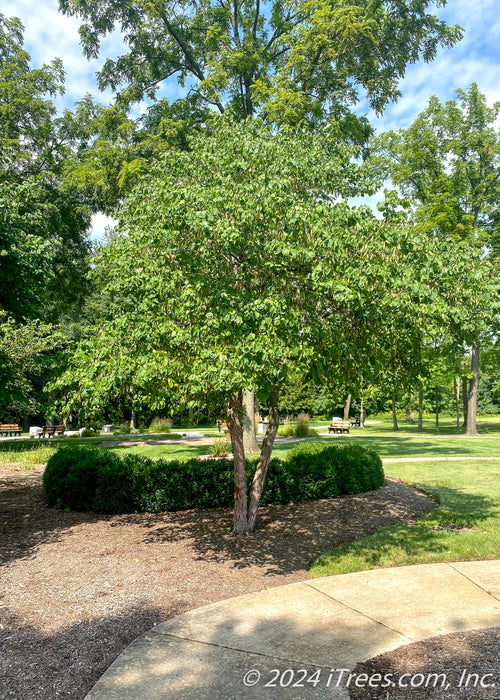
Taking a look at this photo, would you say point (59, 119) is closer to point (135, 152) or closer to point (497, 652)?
point (135, 152)

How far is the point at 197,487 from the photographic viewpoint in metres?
8.76

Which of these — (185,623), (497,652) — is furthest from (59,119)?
(497,652)

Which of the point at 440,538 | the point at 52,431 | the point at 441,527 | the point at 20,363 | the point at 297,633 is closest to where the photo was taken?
the point at 297,633

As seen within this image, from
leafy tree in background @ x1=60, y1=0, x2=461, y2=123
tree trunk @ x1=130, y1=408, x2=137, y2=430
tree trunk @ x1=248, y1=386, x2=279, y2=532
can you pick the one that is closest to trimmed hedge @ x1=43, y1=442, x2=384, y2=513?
tree trunk @ x1=248, y1=386, x2=279, y2=532

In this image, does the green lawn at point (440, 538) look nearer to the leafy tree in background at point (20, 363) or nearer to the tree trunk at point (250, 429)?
the leafy tree in background at point (20, 363)

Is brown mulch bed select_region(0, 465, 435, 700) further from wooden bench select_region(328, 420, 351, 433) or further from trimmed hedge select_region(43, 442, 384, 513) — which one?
wooden bench select_region(328, 420, 351, 433)

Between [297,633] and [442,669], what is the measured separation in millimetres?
1094

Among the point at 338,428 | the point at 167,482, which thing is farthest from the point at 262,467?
the point at 338,428

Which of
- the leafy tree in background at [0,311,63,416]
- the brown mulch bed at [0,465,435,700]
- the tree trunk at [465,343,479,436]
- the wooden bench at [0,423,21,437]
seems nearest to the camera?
the brown mulch bed at [0,465,435,700]

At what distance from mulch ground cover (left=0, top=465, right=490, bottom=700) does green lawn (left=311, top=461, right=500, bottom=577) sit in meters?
0.35

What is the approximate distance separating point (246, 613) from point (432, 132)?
29.8 metres

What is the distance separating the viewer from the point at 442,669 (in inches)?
132

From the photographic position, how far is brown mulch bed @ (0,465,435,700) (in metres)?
3.85

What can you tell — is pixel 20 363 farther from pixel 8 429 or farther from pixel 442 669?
pixel 8 429
